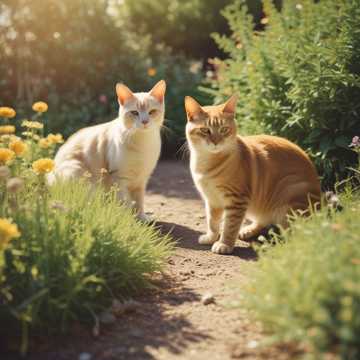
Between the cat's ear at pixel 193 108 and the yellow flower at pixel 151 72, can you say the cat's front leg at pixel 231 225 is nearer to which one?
the cat's ear at pixel 193 108

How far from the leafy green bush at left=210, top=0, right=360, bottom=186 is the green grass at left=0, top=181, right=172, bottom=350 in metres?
2.21

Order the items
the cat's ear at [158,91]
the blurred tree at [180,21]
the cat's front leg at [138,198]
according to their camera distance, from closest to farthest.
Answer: the cat's ear at [158,91]
the cat's front leg at [138,198]
the blurred tree at [180,21]

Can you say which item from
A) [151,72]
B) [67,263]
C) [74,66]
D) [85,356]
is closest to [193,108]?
[67,263]

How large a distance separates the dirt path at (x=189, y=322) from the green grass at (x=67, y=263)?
0.55ft

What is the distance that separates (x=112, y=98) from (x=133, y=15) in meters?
5.75

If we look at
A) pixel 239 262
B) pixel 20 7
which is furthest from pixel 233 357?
pixel 20 7

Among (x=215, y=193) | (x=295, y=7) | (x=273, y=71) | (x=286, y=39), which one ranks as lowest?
(x=215, y=193)

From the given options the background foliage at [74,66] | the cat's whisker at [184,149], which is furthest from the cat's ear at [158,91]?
the background foliage at [74,66]

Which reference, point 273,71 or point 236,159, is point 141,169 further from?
point 273,71

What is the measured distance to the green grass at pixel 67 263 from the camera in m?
2.41

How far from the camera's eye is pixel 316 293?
2121 millimetres

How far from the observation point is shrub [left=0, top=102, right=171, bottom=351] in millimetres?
2402

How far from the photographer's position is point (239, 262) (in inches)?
142

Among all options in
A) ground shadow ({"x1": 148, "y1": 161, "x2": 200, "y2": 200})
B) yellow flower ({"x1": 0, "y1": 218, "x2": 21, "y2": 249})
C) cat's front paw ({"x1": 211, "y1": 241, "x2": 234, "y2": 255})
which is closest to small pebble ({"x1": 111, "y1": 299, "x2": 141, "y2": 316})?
yellow flower ({"x1": 0, "y1": 218, "x2": 21, "y2": 249})
